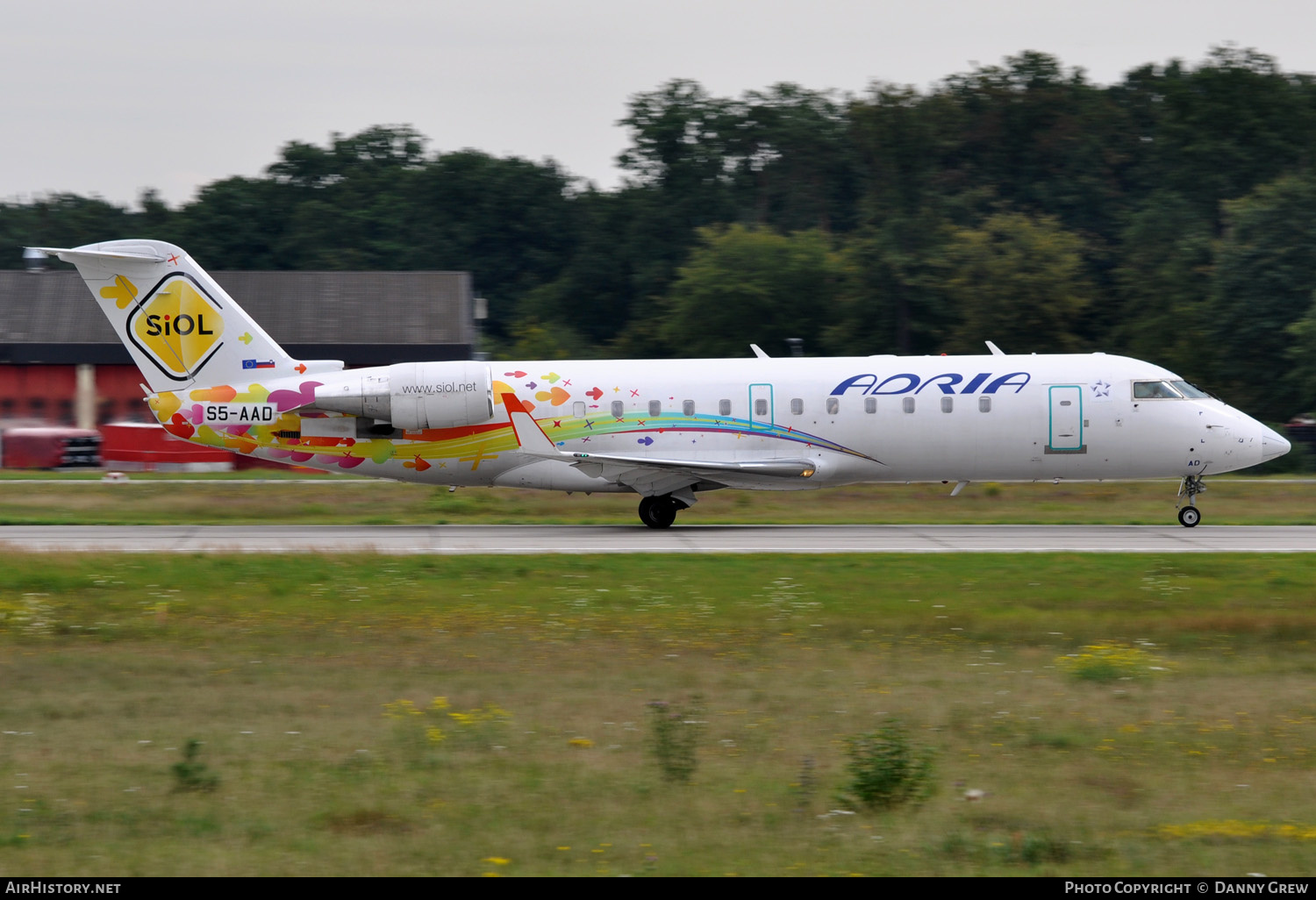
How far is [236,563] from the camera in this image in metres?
20.7

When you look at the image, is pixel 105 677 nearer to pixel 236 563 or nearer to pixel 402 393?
pixel 236 563

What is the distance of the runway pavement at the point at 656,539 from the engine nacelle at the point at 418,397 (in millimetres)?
2312

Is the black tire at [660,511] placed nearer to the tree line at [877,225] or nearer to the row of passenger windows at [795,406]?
the row of passenger windows at [795,406]

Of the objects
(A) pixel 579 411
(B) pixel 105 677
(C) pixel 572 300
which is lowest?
(B) pixel 105 677

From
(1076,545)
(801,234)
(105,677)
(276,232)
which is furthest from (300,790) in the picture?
(276,232)

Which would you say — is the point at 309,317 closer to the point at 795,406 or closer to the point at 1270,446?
the point at 795,406

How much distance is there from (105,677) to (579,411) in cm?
1462

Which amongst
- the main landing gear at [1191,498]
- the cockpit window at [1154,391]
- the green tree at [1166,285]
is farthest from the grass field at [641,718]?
the green tree at [1166,285]

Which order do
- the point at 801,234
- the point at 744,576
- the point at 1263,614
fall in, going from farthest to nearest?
the point at 801,234 < the point at 744,576 < the point at 1263,614

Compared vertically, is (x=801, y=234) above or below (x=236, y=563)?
above

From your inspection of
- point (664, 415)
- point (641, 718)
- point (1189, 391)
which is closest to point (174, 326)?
point (664, 415)

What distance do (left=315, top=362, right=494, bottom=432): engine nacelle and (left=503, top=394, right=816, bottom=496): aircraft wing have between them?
701mm

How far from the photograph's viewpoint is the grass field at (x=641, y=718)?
8.09m

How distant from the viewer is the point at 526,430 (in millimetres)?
26938
